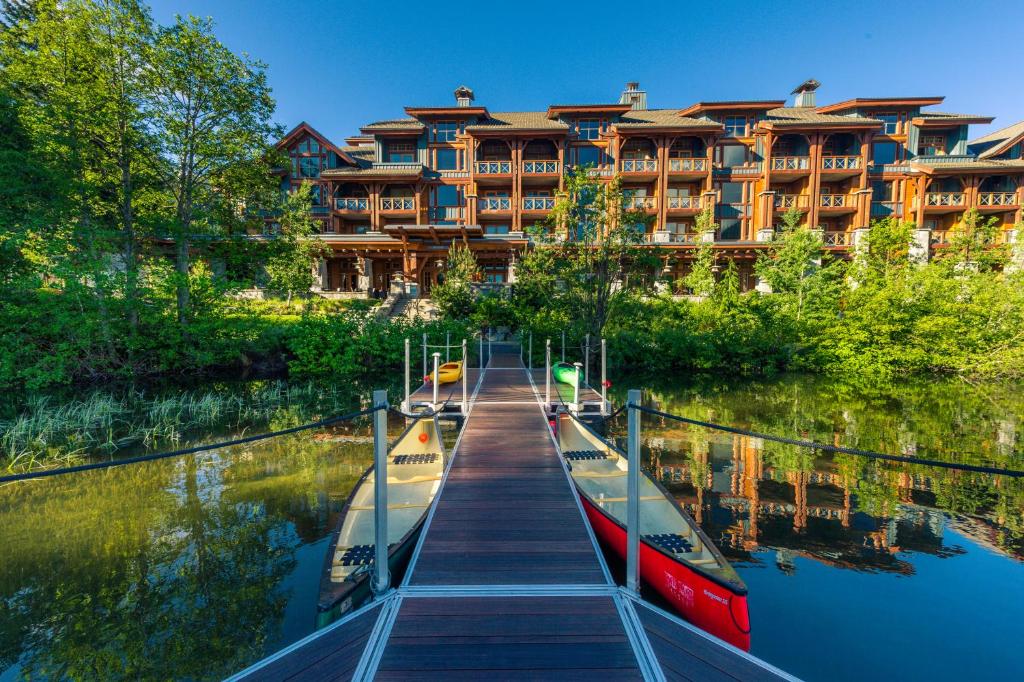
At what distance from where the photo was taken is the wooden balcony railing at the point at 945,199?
103ft

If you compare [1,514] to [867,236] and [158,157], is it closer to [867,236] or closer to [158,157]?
[158,157]

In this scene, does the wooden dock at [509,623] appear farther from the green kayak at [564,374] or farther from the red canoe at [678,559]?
the green kayak at [564,374]

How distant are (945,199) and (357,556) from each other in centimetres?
4459

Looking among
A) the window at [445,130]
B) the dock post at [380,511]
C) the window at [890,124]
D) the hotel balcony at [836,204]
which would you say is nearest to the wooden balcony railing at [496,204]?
the window at [445,130]

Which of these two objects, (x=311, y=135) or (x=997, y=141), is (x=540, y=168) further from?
(x=997, y=141)

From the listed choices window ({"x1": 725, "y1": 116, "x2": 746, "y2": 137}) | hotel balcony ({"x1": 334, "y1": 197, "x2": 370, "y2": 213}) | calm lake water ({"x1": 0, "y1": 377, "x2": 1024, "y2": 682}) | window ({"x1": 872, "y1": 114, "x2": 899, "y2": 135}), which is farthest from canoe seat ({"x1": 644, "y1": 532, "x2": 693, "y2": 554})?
window ({"x1": 872, "y1": 114, "x2": 899, "y2": 135})

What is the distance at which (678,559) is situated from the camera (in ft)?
14.1

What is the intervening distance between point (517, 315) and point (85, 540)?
1877cm

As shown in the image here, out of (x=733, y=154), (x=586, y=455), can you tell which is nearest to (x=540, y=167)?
(x=733, y=154)

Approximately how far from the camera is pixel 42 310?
15.7m

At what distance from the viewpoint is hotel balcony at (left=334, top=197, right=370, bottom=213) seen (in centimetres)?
3266

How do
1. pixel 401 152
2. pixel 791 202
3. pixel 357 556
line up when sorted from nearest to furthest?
pixel 357 556
pixel 791 202
pixel 401 152

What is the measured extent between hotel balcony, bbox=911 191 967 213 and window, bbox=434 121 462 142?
35543mm

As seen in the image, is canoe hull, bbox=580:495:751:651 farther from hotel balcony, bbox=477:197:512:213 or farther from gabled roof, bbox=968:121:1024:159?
gabled roof, bbox=968:121:1024:159
